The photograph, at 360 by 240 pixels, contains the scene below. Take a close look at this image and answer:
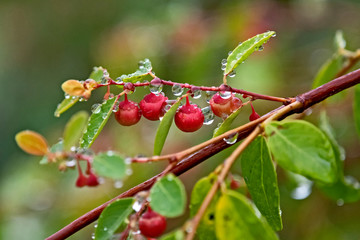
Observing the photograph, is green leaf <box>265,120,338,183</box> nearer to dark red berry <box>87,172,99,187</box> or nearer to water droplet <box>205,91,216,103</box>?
water droplet <box>205,91,216,103</box>

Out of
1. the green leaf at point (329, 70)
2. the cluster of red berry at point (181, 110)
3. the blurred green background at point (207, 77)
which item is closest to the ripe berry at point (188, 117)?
the cluster of red berry at point (181, 110)

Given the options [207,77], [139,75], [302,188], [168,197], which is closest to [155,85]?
[139,75]

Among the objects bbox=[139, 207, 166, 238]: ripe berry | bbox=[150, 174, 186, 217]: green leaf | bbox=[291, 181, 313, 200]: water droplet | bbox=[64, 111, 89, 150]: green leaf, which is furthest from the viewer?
bbox=[291, 181, 313, 200]: water droplet

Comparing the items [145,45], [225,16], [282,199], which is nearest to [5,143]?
[145,45]

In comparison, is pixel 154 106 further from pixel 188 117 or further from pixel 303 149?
pixel 303 149

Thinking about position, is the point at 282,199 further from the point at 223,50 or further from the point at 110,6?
the point at 110,6

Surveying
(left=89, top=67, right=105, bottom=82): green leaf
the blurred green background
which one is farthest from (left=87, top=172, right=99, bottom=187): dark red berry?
the blurred green background

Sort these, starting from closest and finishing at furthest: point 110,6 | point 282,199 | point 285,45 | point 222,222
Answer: point 222,222 < point 282,199 < point 285,45 < point 110,6
